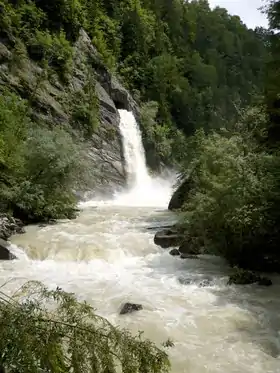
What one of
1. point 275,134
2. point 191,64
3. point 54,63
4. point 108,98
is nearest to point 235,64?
point 191,64

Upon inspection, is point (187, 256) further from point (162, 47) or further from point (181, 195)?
point (162, 47)

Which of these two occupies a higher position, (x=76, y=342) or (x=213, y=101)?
(x=213, y=101)

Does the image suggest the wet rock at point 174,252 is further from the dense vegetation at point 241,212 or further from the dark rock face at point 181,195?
the dark rock face at point 181,195

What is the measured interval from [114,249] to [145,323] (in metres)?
5.00

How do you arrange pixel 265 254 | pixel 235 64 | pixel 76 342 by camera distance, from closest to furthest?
pixel 76 342 → pixel 265 254 → pixel 235 64

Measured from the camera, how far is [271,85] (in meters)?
15.5

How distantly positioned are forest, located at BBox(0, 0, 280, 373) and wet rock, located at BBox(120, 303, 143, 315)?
200 cm

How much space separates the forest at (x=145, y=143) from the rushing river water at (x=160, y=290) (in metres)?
1.21

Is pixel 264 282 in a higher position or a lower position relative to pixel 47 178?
lower

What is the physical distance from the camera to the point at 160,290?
9.20 meters

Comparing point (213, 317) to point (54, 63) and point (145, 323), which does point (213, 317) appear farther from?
point (54, 63)

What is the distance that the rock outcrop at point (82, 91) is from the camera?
24.3 meters

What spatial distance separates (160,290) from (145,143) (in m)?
26.4

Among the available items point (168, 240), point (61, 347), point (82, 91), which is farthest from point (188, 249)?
point (82, 91)
